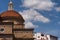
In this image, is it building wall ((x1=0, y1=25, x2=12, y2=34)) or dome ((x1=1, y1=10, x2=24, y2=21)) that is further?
dome ((x1=1, y1=10, x2=24, y2=21))

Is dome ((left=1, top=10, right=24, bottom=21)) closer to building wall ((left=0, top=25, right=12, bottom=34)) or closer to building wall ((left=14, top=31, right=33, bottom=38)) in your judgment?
building wall ((left=14, top=31, right=33, bottom=38))

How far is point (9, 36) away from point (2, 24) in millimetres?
2916

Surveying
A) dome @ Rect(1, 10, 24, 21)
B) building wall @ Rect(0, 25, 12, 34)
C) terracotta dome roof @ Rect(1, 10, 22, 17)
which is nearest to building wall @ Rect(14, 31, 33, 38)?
building wall @ Rect(0, 25, 12, 34)

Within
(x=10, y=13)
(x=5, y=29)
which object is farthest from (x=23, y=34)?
(x=10, y=13)

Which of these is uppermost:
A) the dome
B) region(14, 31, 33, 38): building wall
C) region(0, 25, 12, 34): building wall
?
the dome

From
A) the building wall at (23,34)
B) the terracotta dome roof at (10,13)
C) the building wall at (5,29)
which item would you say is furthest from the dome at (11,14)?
the building wall at (5,29)

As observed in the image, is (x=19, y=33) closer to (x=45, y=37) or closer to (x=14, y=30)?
(x=14, y=30)

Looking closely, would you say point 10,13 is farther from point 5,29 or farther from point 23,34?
point 5,29

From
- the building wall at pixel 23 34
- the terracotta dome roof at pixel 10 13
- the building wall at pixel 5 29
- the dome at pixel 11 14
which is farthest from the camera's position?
the terracotta dome roof at pixel 10 13

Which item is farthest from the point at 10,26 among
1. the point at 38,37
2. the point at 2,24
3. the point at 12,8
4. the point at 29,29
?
the point at 38,37

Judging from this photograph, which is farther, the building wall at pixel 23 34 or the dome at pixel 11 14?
the dome at pixel 11 14

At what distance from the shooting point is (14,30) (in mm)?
43062

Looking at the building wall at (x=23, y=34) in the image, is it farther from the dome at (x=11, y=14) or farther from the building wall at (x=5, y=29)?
the dome at (x=11, y=14)

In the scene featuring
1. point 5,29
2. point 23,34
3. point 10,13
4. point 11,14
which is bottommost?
point 23,34
